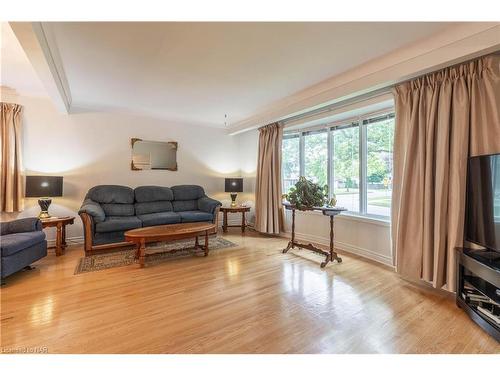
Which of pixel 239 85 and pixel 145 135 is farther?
pixel 145 135

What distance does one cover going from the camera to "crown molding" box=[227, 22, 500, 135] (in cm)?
186

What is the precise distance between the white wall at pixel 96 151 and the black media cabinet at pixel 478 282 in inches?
179

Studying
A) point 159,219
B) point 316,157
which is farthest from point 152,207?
point 316,157

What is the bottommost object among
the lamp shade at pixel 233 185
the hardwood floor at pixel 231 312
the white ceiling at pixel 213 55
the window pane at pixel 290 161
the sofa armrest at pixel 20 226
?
the hardwood floor at pixel 231 312

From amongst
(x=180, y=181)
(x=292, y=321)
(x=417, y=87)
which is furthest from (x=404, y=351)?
(x=180, y=181)

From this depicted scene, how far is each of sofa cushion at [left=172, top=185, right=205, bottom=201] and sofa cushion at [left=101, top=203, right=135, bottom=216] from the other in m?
0.91

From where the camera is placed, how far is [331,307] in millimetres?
2059

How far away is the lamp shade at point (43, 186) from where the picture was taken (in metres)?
3.39

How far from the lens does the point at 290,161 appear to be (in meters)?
4.87

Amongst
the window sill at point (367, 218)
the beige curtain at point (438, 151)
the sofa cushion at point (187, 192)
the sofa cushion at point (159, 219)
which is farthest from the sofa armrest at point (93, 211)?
the beige curtain at point (438, 151)

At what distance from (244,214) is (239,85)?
114 inches

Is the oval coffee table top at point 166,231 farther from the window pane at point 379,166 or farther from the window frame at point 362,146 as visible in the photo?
the window pane at point 379,166
